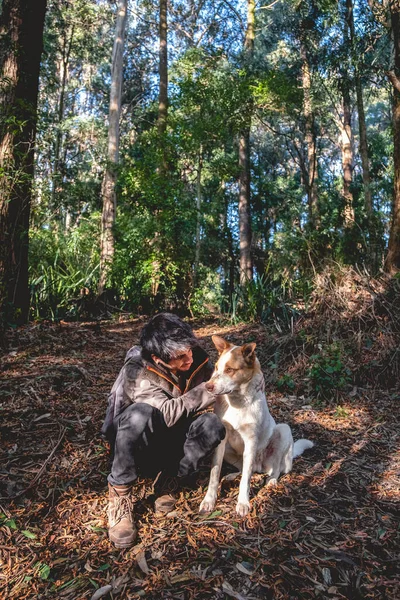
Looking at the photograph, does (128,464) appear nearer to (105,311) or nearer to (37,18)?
(37,18)

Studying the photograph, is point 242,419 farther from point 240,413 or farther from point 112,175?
point 112,175

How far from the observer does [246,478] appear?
7.57ft

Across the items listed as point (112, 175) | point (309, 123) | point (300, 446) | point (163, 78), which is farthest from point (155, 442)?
point (309, 123)

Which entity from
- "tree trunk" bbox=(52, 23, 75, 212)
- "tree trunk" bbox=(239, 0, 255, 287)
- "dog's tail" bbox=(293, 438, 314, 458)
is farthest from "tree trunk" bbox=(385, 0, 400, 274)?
"tree trunk" bbox=(239, 0, 255, 287)

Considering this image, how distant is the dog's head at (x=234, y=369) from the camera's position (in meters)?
2.21

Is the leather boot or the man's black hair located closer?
the leather boot

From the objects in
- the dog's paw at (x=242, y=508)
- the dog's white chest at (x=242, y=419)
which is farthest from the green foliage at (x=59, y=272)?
the dog's paw at (x=242, y=508)

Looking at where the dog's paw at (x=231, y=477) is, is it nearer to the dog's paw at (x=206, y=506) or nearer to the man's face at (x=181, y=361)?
the dog's paw at (x=206, y=506)

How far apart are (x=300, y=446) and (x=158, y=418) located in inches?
52.5

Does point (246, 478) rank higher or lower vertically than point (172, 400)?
lower

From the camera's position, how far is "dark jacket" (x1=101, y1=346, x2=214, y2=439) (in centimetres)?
211

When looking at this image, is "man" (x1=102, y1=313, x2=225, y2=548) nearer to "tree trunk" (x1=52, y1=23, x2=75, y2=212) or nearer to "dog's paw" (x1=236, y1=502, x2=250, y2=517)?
"dog's paw" (x1=236, y1=502, x2=250, y2=517)

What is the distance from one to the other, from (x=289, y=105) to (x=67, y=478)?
12.6 meters

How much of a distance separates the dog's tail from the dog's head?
870 mm
